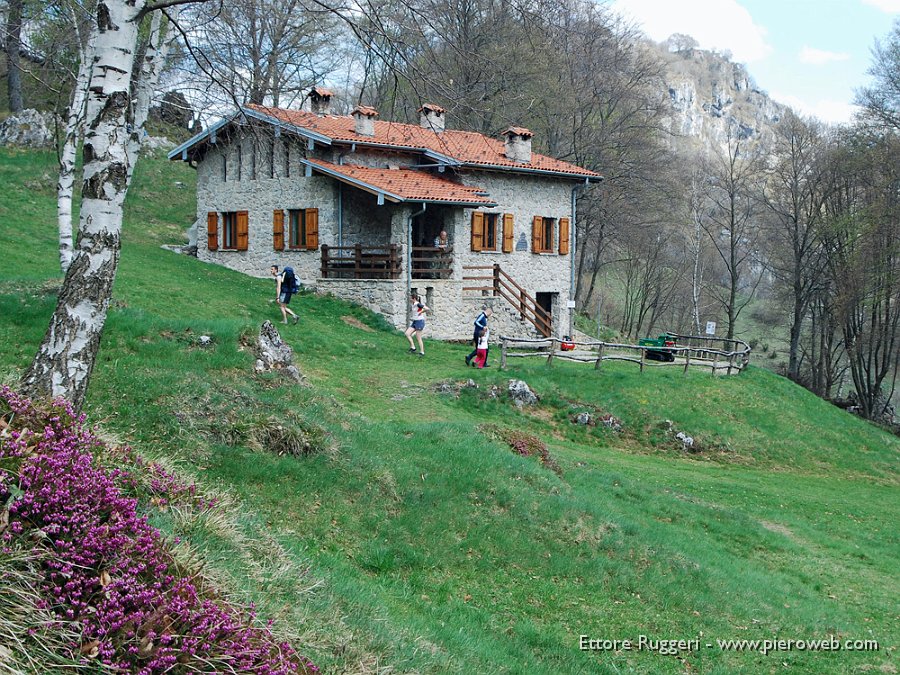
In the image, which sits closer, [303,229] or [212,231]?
[303,229]

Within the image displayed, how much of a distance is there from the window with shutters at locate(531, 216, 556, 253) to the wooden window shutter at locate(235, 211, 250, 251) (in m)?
11.4

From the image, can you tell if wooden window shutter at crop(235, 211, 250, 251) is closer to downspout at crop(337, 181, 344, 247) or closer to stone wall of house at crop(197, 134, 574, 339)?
stone wall of house at crop(197, 134, 574, 339)

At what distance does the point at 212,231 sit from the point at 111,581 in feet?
98.0

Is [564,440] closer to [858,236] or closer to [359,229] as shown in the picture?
[359,229]

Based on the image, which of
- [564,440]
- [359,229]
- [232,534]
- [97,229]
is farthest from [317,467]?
[359,229]

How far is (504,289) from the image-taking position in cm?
3100

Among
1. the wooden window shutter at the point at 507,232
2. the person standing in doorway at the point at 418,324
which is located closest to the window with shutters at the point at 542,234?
the wooden window shutter at the point at 507,232

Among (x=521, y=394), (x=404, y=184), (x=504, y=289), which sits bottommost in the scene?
(x=521, y=394)

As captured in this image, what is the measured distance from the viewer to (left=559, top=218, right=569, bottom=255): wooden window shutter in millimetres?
33625

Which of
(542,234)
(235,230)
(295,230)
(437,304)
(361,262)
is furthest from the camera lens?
(542,234)

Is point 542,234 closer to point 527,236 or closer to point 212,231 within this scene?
point 527,236

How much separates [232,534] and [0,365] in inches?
229

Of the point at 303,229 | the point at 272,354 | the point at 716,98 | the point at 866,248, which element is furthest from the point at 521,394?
the point at 716,98

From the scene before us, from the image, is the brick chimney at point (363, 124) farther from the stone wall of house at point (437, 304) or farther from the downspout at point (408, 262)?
the stone wall of house at point (437, 304)
